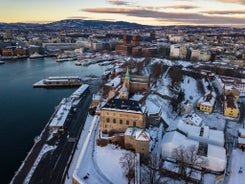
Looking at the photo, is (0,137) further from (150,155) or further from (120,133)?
(150,155)

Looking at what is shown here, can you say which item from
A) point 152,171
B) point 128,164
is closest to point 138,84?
point 152,171

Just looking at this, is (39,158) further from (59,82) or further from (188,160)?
(59,82)

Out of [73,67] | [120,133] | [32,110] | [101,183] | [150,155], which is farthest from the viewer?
[73,67]

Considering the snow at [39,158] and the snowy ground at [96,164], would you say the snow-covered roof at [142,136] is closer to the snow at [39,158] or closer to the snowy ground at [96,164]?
the snowy ground at [96,164]

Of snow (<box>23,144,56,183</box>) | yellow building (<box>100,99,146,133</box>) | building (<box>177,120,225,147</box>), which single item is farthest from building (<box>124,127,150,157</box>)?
snow (<box>23,144,56,183</box>)

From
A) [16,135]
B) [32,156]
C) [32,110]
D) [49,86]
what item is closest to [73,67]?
[49,86]
